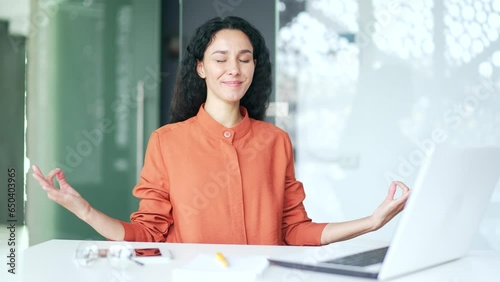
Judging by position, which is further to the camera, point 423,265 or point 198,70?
point 198,70

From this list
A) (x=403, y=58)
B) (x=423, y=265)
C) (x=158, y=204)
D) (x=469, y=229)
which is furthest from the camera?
(x=403, y=58)

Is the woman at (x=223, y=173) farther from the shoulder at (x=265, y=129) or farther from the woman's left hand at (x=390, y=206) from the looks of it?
the woman's left hand at (x=390, y=206)

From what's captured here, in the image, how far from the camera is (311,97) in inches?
174

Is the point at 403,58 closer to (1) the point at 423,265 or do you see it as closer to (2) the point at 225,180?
(2) the point at 225,180

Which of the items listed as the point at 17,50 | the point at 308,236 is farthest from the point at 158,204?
the point at 17,50

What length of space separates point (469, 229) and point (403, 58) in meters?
2.81

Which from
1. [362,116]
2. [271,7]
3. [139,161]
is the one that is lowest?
[139,161]

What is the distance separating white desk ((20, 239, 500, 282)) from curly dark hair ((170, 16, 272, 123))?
0.72m

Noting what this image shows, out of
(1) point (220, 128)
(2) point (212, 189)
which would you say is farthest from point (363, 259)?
(1) point (220, 128)

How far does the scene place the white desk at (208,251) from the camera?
1470 millimetres

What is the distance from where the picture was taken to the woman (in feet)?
7.36

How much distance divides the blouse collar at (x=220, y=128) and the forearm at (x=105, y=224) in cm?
45

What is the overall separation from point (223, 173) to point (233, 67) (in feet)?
1.15

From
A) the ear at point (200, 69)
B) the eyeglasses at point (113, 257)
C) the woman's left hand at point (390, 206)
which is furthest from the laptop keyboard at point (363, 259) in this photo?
the ear at point (200, 69)
